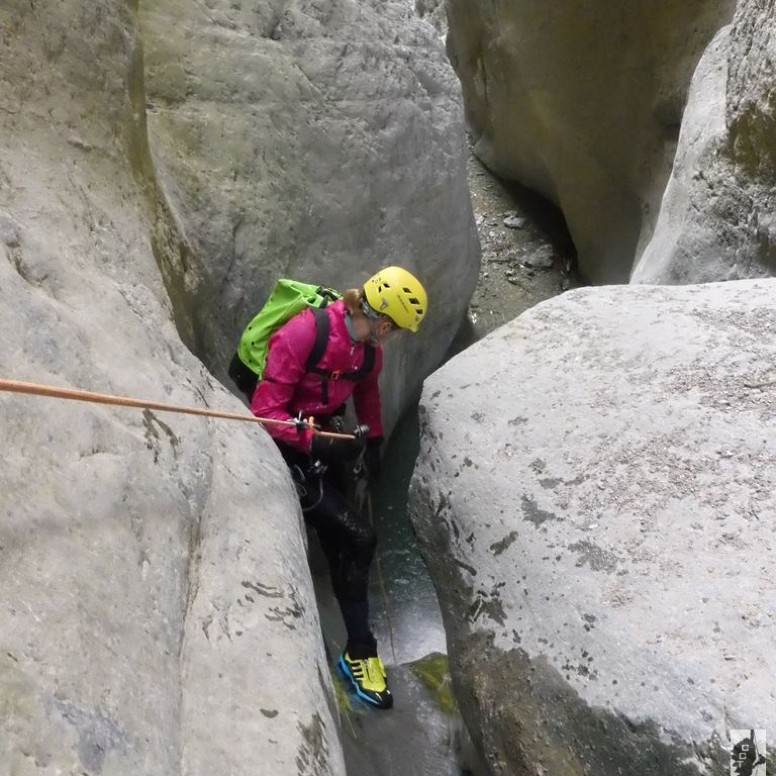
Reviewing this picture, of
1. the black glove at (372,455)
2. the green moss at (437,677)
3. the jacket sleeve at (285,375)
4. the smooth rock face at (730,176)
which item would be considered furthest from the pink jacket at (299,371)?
the smooth rock face at (730,176)

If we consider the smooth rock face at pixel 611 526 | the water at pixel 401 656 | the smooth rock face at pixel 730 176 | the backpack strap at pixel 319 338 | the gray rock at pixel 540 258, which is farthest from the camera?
the gray rock at pixel 540 258

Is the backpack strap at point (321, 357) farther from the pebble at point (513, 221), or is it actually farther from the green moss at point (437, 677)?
the pebble at point (513, 221)

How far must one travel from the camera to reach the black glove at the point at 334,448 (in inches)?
123

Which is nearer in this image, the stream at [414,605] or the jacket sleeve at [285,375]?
the jacket sleeve at [285,375]

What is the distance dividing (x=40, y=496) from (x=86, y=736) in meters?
0.48

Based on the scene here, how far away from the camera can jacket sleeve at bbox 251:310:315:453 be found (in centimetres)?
304

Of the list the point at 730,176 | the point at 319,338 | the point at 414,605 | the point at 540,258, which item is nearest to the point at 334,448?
the point at 319,338

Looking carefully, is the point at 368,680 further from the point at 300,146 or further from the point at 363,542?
the point at 300,146

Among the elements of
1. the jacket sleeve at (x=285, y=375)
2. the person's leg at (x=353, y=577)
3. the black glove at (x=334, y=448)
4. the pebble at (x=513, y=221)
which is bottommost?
the person's leg at (x=353, y=577)

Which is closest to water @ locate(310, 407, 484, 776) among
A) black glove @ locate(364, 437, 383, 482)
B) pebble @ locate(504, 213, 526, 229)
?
black glove @ locate(364, 437, 383, 482)

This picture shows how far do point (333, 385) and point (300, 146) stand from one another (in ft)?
6.29

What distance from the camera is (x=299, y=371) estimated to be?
3.06m

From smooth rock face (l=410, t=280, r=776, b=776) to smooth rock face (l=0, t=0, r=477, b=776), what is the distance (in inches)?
24.8

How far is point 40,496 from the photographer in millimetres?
1506
